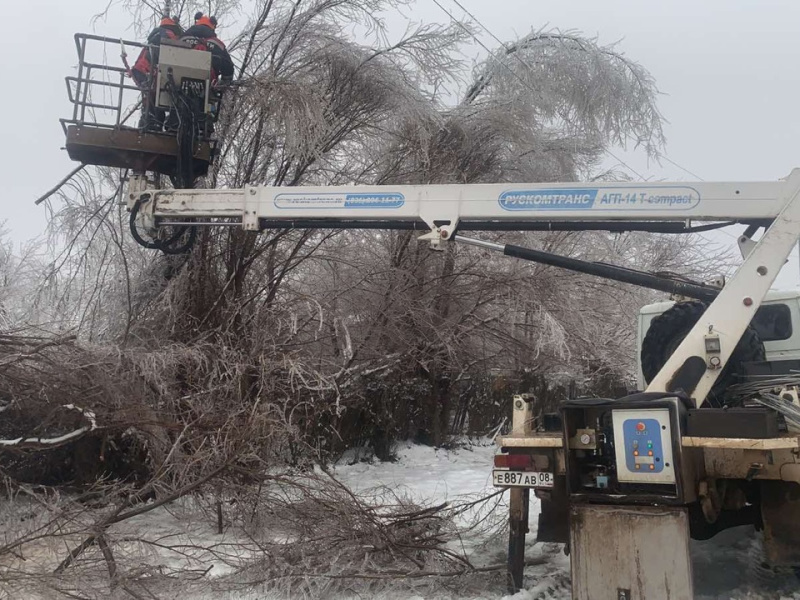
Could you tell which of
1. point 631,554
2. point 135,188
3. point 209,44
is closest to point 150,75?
point 209,44

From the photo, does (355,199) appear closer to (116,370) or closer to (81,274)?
(116,370)

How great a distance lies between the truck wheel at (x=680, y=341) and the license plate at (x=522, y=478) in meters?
1.42

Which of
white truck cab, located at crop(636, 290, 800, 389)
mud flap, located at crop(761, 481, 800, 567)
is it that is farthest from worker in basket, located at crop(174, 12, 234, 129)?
mud flap, located at crop(761, 481, 800, 567)

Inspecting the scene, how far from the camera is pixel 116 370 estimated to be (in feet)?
20.9

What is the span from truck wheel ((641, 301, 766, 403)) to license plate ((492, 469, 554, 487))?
1.42 m

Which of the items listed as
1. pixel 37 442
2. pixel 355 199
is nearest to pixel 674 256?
pixel 355 199

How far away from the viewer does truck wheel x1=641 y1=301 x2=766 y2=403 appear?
4.97 meters

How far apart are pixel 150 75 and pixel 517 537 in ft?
17.4

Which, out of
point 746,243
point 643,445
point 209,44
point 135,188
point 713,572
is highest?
point 209,44

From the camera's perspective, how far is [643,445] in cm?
388

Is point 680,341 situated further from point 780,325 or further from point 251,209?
point 251,209

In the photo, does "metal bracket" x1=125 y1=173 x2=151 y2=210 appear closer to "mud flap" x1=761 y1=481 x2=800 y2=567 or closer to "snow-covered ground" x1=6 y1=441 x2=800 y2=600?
"snow-covered ground" x1=6 y1=441 x2=800 y2=600

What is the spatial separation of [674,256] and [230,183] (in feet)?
36.2

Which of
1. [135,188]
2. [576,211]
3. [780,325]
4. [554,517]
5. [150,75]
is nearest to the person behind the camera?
[554,517]
